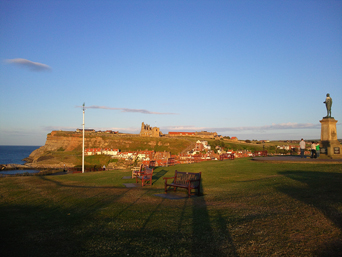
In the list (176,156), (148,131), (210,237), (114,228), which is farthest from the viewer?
(148,131)

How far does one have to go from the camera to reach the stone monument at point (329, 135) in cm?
2139

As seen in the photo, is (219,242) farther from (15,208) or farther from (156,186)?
(156,186)

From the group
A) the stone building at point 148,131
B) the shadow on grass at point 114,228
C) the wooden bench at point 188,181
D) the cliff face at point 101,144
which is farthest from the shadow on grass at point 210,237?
the stone building at point 148,131

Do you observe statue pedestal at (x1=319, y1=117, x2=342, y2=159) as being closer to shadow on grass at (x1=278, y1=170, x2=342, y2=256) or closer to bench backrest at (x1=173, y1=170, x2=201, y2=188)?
shadow on grass at (x1=278, y1=170, x2=342, y2=256)

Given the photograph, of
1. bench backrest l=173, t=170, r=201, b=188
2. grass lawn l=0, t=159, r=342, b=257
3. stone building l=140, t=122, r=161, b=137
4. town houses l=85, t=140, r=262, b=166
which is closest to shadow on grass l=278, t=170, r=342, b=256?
grass lawn l=0, t=159, r=342, b=257

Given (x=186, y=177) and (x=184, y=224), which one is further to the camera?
(x=186, y=177)

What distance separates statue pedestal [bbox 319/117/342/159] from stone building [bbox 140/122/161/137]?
12296cm

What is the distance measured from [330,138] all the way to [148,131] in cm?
13487

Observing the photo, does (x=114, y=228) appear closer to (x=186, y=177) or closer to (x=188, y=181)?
(x=188, y=181)

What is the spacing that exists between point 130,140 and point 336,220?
4563 inches

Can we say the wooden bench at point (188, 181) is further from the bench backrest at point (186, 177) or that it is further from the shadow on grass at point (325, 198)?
the shadow on grass at point (325, 198)

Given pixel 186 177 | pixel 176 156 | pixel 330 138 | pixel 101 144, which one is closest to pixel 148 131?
pixel 101 144

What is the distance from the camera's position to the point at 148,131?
154 m

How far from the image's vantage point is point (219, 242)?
518 cm
